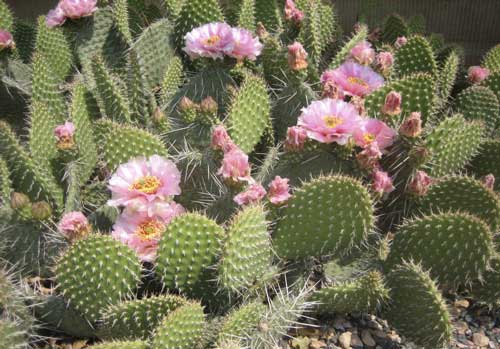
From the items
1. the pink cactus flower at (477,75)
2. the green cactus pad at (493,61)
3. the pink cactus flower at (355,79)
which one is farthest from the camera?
the green cactus pad at (493,61)

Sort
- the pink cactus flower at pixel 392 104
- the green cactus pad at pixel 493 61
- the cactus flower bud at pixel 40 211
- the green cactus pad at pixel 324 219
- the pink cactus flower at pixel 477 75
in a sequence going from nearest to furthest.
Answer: the green cactus pad at pixel 324 219, the cactus flower bud at pixel 40 211, the pink cactus flower at pixel 392 104, the pink cactus flower at pixel 477 75, the green cactus pad at pixel 493 61

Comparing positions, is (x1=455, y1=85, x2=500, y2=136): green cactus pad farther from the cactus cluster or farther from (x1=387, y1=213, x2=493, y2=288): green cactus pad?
(x1=387, y1=213, x2=493, y2=288): green cactus pad

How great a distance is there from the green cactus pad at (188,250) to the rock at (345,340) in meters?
0.44

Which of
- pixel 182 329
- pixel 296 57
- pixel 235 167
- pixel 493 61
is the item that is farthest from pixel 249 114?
pixel 493 61

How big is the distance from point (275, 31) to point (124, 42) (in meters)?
0.71

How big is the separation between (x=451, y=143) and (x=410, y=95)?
0.21m

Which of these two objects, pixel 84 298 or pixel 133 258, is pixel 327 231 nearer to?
pixel 133 258

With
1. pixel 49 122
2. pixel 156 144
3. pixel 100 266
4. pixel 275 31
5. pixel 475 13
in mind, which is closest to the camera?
pixel 100 266

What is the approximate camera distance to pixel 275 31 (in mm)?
2643

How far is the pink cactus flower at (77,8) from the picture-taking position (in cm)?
221

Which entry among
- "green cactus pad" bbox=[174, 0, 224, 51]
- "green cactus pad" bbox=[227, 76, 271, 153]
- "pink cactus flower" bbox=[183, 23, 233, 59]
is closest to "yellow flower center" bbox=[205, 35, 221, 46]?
"pink cactus flower" bbox=[183, 23, 233, 59]

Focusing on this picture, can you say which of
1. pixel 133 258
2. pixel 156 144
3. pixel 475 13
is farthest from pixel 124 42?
pixel 475 13

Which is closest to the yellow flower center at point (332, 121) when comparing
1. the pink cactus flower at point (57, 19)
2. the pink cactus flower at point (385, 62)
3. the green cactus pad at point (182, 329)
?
the pink cactus flower at point (385, 62)

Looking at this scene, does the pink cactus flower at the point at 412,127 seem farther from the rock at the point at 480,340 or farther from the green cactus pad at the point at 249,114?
the rock at the point at 480,340
